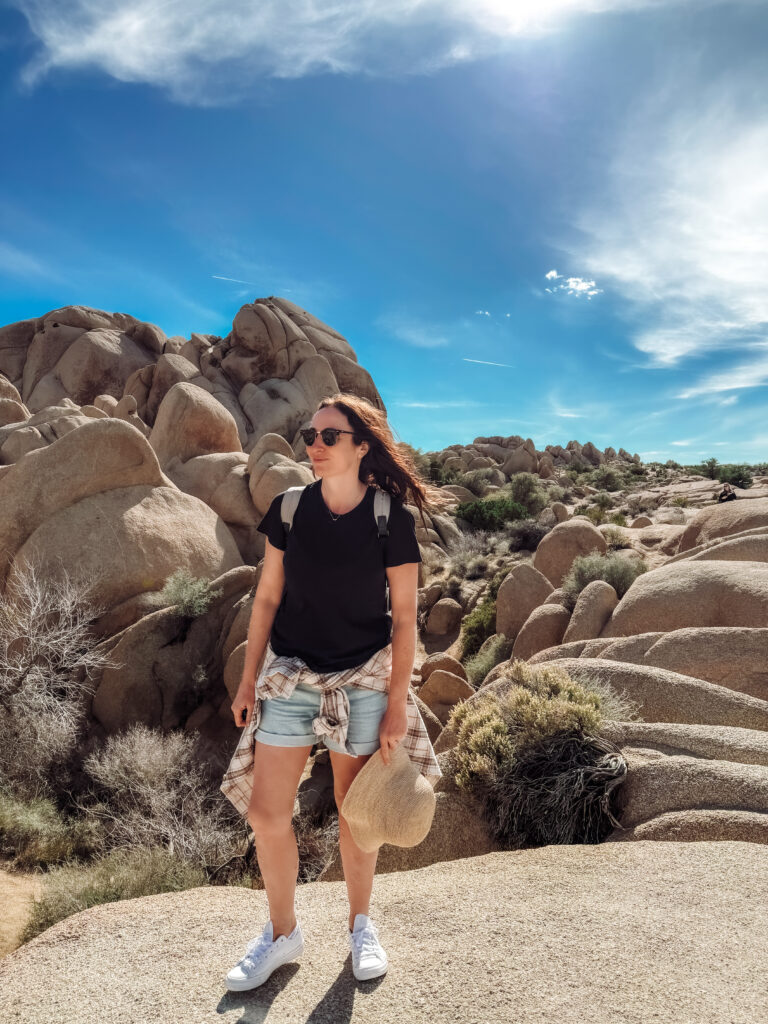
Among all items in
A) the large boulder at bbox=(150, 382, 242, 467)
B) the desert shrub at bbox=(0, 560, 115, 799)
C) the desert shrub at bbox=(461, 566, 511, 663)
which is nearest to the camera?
the desert shrub at bbox=(0, 560, 115, 799)

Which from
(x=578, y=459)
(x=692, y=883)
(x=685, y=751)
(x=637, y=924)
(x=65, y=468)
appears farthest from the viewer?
(x=578, y=459)

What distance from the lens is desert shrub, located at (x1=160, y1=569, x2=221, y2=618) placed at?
→ 38.7 feet

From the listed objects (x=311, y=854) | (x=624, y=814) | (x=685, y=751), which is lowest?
(x=311, y=854)

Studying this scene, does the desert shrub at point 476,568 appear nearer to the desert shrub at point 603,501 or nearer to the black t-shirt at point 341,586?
the desert shrub at point 603,501

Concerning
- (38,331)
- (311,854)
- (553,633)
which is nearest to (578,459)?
(38,331)

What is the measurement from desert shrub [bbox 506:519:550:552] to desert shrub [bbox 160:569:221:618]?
44.5ft

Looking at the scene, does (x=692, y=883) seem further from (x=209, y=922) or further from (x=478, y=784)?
(x=209, y=922)

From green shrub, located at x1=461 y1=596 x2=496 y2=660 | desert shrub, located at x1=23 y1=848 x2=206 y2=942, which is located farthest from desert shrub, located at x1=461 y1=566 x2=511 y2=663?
desert shrub, located at x1=23 y1=848 x2=206 y2=942

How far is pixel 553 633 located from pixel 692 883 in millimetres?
7662

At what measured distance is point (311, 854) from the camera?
7.24 meters

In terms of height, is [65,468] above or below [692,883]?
above

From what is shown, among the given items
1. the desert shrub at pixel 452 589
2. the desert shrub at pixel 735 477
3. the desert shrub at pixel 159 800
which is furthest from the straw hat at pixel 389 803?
the desert shrub at pixel 735 477

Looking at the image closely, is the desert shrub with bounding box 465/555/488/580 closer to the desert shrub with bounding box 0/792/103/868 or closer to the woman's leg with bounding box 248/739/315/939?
the desert shrub with bounding box 0/792/103/868

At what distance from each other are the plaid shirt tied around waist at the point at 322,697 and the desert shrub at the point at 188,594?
937 cm
